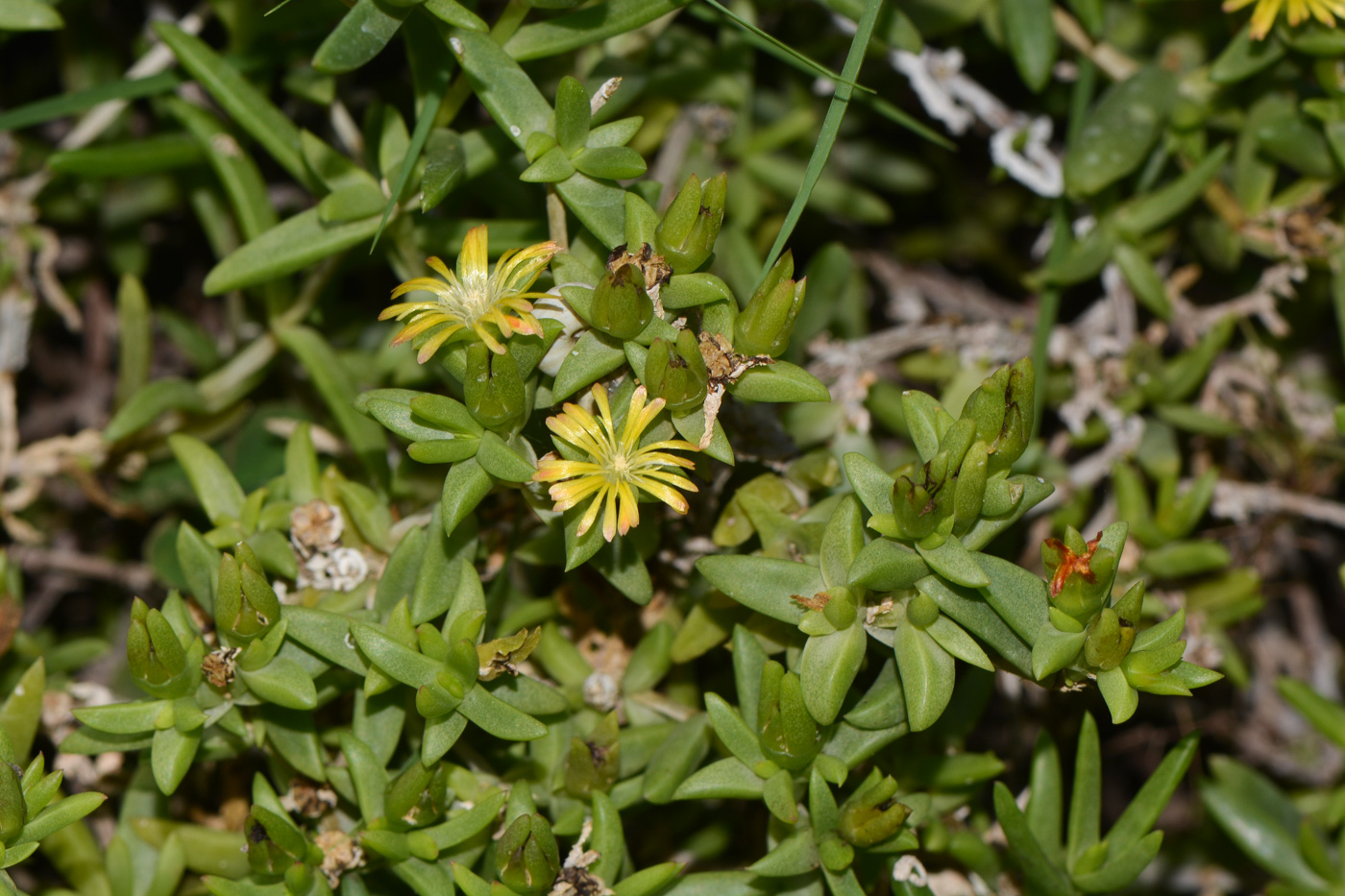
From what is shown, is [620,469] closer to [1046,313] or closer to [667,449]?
[667,449]

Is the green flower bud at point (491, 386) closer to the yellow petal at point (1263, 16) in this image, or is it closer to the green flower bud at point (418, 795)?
the green flower bud at point (418, 795)

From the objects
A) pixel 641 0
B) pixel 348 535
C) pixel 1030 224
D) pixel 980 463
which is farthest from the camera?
pixel 1030 224

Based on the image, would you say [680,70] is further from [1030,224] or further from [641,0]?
[1030,224]

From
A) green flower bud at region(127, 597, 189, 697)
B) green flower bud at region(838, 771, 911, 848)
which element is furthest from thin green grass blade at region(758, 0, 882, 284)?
green flower bud at region(127, 597, 189, 697)

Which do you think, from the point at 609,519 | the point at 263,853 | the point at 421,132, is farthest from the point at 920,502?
the point at 263,853

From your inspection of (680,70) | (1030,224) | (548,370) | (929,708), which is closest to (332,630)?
(548,370)
